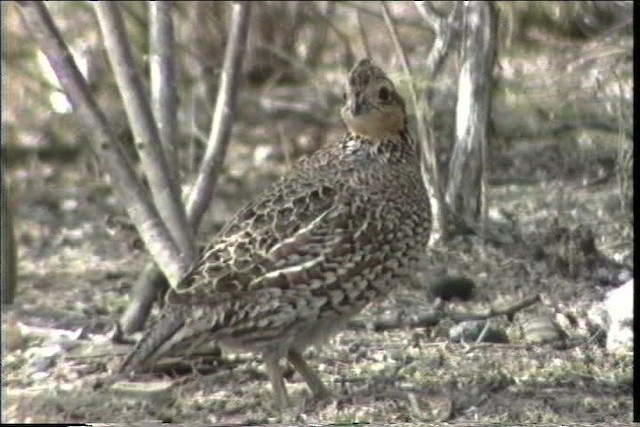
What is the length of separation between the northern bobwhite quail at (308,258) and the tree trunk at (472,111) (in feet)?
1.33

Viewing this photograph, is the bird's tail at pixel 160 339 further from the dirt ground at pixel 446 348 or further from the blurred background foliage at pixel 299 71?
the blurred background foliage at pixel 299 71

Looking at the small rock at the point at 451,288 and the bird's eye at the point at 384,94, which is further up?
the bird's eye at the point at 384,94

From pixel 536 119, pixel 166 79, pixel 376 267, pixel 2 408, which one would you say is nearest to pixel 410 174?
pixel 376 267

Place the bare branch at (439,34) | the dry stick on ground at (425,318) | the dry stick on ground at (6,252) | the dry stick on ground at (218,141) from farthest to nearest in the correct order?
the dry stick on ground at (6,252)
the dry stick on ground at (218,141)
the bare branch at (439,34)
the dry stick on ground at (425,318)

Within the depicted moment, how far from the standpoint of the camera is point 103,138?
4.14 m

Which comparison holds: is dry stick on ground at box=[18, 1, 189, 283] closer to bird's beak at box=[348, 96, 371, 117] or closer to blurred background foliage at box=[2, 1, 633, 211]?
blurred background foliage at box=[2, 1, 633, 211]

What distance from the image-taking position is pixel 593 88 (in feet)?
13.6

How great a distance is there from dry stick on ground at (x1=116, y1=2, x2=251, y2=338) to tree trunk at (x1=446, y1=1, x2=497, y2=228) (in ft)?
2.31

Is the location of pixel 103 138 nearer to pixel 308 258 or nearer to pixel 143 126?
pixel 143 126

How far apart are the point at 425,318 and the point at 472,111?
A: 656 mm

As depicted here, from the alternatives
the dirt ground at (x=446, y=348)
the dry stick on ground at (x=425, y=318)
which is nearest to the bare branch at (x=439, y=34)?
the dirt ground at (x=446, y=348)

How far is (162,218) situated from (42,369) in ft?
1.88

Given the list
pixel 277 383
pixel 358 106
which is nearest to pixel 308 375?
pixel 277 383

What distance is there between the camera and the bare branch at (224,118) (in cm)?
433
